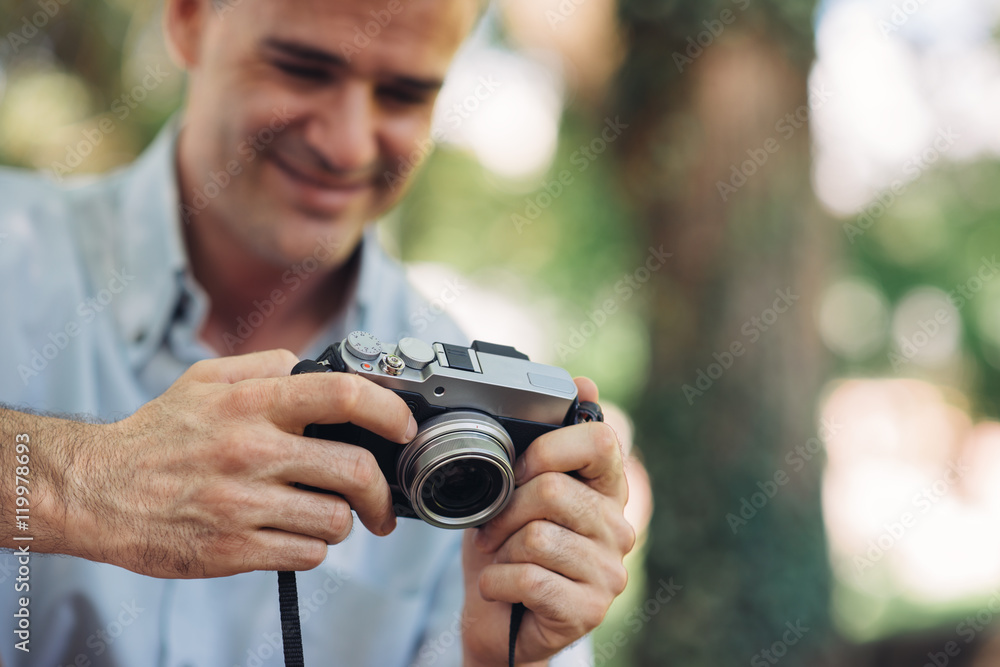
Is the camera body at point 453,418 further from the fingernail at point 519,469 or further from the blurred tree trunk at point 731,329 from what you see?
the blurred tree trunk at point 731,329

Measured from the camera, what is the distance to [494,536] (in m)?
1.49

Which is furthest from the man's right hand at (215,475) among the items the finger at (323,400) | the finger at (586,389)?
the finger at (586,389)

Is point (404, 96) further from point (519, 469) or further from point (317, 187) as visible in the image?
point (519, 469)

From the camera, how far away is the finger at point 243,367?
1313mm

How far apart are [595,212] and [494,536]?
362 inches

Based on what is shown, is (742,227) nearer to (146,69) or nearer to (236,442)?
(236,442)

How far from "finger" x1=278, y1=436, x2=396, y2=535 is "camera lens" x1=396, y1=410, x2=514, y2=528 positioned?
65 mm

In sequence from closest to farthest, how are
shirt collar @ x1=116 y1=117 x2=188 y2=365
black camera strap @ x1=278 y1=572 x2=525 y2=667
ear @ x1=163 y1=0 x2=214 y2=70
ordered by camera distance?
black camera strap @ x1=278 y1=572 x2=525 y2=667
shirt collar @ x1=116 y1=117 x2=188 y2=365
ear @ x1=163 y1=0 x2=214 y2=70

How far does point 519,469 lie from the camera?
1434 mm

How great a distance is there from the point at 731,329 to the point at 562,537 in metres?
2.36

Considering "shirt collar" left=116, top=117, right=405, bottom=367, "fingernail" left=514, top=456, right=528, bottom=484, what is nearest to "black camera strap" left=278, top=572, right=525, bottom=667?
"fingernail" left=514, top=456, right=528, bottom=484

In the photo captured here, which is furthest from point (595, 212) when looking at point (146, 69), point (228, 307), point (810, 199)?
point (228, 307)

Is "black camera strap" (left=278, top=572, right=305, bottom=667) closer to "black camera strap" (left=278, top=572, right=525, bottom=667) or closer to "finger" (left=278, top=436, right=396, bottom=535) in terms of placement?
"black camera strap" (left=278, top=572, right=525, bottom=667)

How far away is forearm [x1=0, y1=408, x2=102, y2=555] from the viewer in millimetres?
1128
